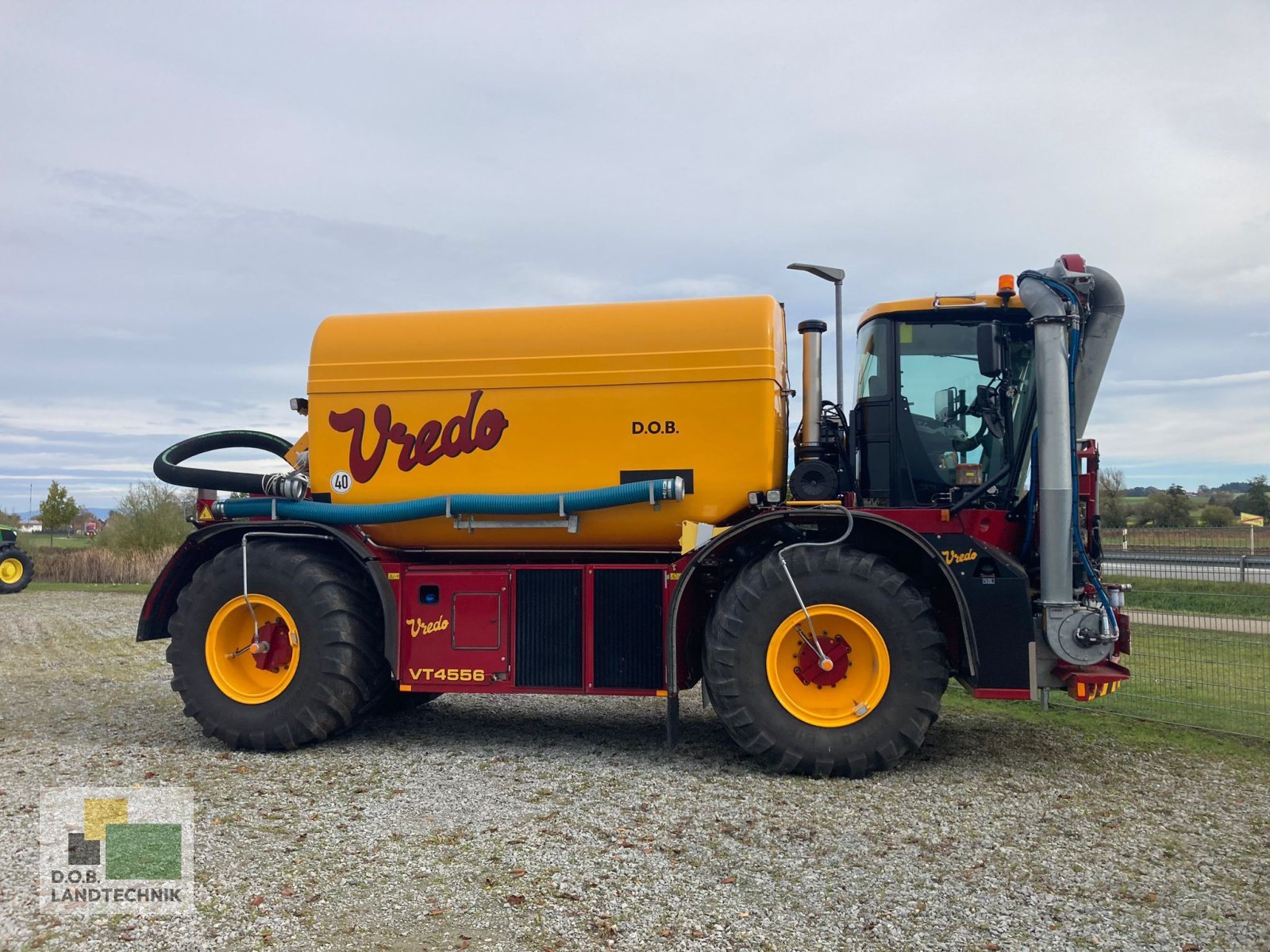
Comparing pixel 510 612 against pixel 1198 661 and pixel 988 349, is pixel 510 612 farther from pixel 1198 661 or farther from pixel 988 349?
pixel 1198 661

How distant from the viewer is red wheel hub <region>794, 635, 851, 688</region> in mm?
6410

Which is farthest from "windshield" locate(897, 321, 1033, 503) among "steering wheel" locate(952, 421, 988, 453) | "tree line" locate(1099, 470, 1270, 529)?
"tree line" locate(1099, 470, 1270, 529)

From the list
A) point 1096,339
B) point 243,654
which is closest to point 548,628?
point 243,654

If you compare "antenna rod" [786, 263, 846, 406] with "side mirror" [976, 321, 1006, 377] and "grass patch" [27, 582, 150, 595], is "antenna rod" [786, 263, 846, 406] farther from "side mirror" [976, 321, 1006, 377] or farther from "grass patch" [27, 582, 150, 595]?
"grass patch" [27, 582, 150, 595]

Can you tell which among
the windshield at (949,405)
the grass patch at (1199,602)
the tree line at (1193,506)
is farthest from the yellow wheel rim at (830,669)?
the tree line at (1193,506)

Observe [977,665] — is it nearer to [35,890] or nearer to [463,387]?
[463,387]

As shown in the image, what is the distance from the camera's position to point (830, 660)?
638cm

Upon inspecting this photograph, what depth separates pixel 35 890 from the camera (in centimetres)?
436

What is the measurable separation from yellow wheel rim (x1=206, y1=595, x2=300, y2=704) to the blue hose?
2.31 ft

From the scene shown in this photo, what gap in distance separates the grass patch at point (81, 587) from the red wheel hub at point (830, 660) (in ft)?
71.5

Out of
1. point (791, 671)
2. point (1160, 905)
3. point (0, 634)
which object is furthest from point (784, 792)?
point (0, 634)

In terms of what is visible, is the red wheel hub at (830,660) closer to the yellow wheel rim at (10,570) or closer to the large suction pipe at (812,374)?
the large suction pipe at (812,374)

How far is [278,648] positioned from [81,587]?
909 inches

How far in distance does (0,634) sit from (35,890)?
12675 millimetres
